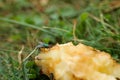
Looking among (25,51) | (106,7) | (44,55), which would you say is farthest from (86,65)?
(106,7)

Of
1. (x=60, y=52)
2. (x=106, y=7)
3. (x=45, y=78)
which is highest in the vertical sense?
(x=106, y=7)

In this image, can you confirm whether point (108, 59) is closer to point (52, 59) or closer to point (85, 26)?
point (52, 59)

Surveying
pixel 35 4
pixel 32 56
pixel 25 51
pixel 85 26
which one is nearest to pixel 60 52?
pixel 32 56

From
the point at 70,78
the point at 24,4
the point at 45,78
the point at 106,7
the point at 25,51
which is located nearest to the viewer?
the point at 70,78

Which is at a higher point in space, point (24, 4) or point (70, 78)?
point (24, 4)

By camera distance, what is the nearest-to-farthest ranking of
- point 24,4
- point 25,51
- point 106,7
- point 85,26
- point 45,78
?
point 45,78 < point 25,51 < point 85,26 < point 106,7 < point 24,4

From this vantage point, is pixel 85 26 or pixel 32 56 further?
pixel 85 26

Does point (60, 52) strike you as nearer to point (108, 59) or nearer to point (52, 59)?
point (52, 59)
